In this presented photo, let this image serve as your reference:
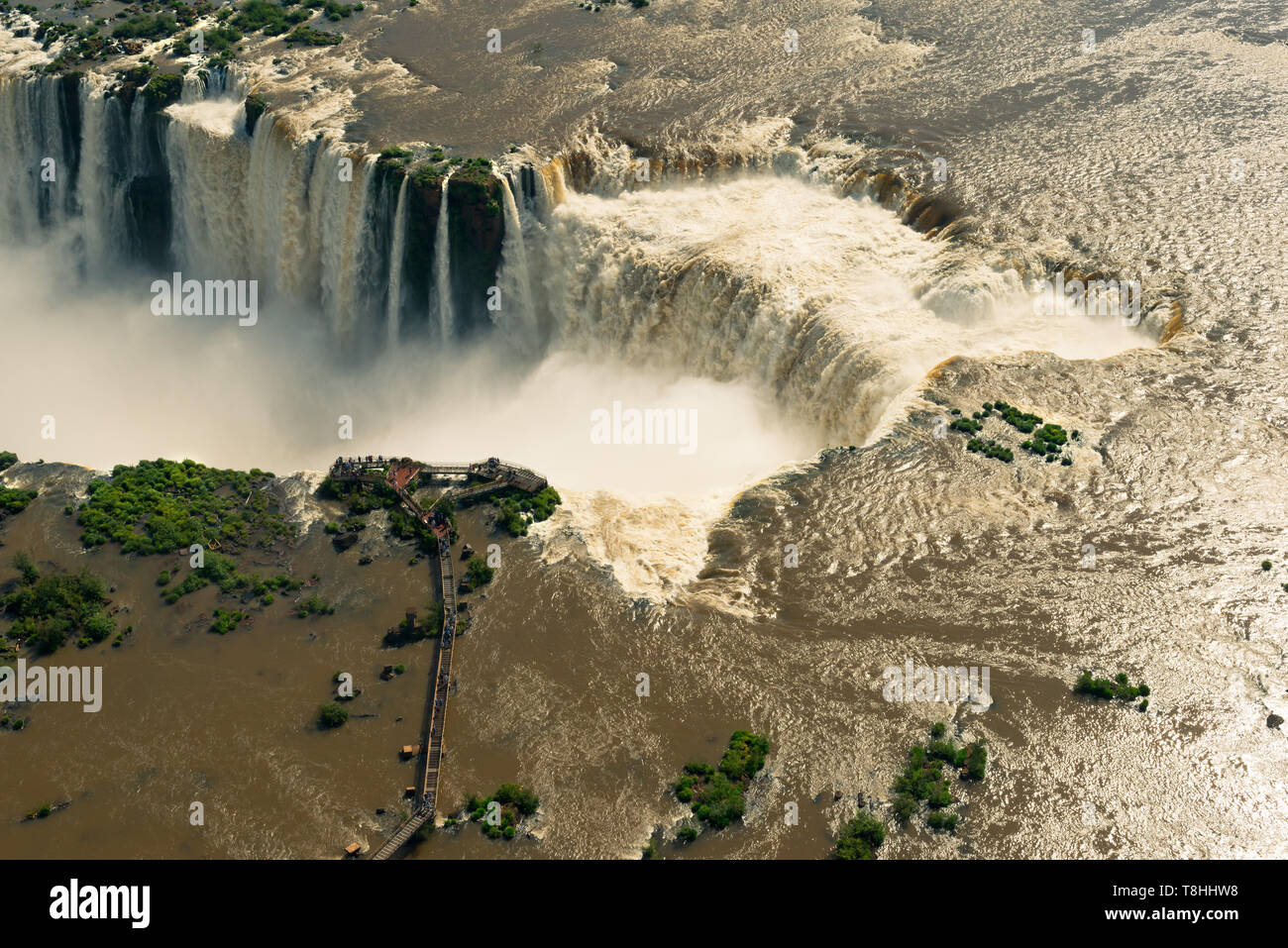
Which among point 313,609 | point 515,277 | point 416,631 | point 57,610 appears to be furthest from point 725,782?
point 515,277

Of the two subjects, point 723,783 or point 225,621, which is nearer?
point 723,783

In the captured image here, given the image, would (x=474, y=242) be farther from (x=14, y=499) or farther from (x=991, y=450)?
(x=991, y=450)

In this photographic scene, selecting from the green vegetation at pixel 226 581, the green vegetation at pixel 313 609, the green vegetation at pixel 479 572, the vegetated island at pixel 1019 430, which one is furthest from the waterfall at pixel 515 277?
the vegetated island at pixel 1019 430

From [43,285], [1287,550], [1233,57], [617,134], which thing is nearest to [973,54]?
[1233,57]

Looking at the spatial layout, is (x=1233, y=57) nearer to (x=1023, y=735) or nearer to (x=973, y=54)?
(x=973, y=54)

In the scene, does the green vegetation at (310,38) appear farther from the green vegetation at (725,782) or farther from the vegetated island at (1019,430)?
the green vegetation at (725,782)
